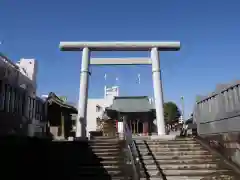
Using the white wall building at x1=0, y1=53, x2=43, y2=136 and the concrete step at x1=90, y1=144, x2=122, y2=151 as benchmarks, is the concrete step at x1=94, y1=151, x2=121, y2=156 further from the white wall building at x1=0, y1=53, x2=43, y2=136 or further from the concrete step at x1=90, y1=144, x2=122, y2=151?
the white wall building at x1=0, y1=53, x2=43, y2=136

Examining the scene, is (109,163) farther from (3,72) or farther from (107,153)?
(3,72)

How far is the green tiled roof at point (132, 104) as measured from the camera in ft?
101

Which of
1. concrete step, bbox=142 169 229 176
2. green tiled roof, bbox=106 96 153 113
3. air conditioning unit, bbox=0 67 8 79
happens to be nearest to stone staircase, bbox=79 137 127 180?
concrete step, bbox=142 169 229 176

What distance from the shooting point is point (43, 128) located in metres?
19.5

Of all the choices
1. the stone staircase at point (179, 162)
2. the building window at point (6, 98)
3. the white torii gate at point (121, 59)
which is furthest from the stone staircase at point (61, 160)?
the white torii gate at point (121, 59)

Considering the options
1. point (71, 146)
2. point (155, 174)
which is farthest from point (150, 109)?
point (155, 174)

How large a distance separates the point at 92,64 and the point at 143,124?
14.2 m

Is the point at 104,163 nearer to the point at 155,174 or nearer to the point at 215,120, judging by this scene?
the point at 155,174

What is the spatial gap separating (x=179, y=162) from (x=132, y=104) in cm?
2184

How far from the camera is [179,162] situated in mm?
10320

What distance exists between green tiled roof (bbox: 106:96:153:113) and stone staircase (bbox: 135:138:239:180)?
58.8 ft

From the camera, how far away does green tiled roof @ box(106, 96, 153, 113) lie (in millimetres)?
30648

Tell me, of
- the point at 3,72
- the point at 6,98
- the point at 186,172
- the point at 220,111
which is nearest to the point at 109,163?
the point at 186,172

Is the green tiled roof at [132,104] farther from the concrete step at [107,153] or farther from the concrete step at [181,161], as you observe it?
the concrete step at [181,161]
